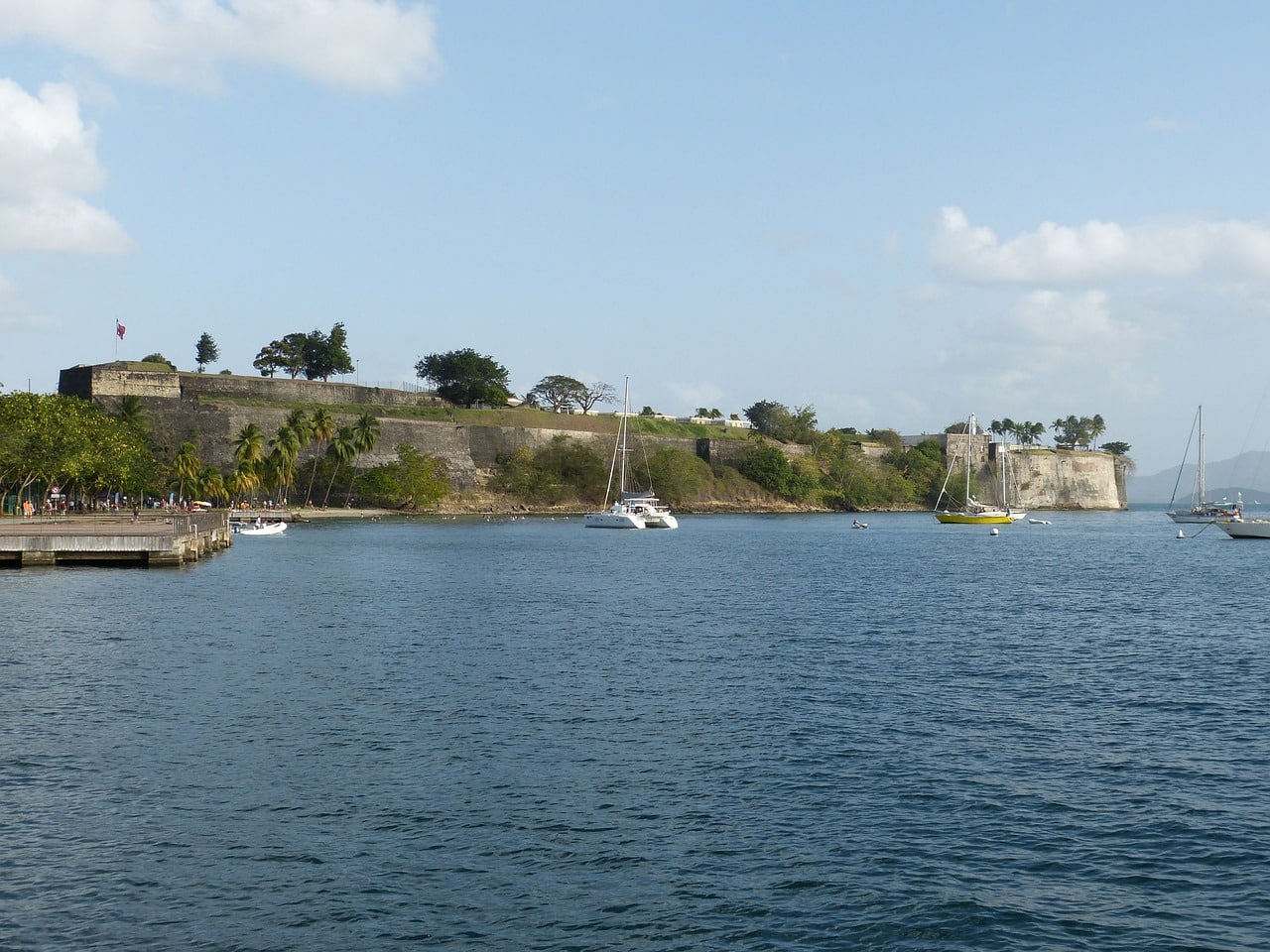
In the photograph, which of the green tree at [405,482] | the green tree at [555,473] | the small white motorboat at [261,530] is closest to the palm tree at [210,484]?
the small white motorboat at [261,530]

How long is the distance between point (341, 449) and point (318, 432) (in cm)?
220

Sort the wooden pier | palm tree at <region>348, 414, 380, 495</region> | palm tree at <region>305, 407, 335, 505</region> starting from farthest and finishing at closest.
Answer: palm tree at <region>348, 414, 380, 495</region>, palm tree at <region>305, 407, 335, 505</region>, the wooden pier

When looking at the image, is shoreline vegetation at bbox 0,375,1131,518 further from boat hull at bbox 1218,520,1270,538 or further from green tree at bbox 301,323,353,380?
boat hull at bbox 1218,520,1270,538

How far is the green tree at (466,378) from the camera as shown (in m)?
116

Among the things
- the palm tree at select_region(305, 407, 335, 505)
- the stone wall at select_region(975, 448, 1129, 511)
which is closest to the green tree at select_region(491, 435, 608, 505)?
the palm tree at select_region(305, 407, 335, 505)

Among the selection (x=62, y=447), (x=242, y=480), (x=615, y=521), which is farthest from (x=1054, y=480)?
(x=62, y=447)

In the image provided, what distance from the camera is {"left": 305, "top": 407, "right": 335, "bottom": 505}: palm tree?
89938mm

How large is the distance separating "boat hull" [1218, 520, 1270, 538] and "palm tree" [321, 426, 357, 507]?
6339cm

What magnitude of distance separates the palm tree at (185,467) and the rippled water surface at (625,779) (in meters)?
50.6

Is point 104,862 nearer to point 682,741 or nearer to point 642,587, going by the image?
point 682,741

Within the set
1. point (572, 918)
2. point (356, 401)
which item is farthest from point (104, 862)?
point (356, 401)

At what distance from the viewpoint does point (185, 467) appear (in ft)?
258

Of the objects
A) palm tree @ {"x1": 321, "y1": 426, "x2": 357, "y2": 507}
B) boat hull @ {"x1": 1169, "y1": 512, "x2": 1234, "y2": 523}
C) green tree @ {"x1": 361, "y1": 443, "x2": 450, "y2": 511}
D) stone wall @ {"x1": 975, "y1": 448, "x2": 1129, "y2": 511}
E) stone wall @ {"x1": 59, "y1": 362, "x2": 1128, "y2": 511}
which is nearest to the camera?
stone wall @ {"x1": 59, "y1": 362, "x2": 1128, "y2": 511}

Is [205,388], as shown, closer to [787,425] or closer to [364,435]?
[364,435]
